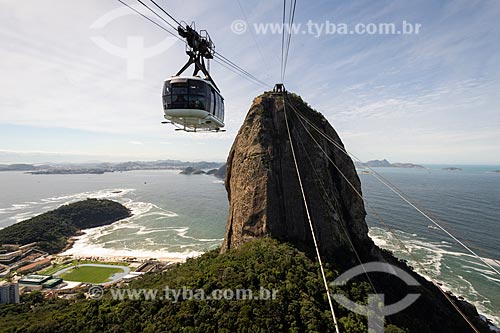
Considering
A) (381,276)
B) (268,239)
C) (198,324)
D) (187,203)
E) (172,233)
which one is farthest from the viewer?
(187,203)

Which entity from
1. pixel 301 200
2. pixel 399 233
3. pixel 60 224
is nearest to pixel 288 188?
pixel 301 200

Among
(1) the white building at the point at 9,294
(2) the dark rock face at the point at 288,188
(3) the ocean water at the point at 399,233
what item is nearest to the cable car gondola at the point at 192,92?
(2) the dark rock face at the point at 288,188

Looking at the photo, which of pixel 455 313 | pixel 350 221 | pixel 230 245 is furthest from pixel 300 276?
pixel 455 313

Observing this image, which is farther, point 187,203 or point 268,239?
point 187,203

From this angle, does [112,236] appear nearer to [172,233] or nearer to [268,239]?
[172,233]

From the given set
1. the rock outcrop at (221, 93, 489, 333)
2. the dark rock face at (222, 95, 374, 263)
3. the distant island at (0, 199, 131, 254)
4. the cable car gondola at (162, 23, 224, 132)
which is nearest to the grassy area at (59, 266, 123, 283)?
the distant island at (0, 199, 131, 254)

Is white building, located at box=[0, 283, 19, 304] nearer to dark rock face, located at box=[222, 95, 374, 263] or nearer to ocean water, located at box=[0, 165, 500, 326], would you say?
ocean water, located at box=[0, 165, 500, 326]
